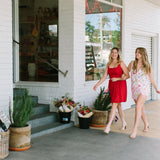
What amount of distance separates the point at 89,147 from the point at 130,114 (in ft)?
10.3

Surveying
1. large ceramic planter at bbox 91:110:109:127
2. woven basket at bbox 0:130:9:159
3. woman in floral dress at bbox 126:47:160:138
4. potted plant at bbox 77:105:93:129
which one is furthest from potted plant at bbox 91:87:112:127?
woven basket at bbox 0:130:9:159

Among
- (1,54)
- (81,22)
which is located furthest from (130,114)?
(1,54)

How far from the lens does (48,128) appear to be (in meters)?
5.39

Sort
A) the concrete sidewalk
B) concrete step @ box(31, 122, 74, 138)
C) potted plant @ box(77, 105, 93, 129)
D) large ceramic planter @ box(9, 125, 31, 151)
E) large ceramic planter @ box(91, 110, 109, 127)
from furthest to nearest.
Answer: large ceramic planter @ box(91, 110, 109, 127) < potted plant @ box(77, 105, 93, 129) < concrete step @ box(31, 122, 74, 138) < large ceramic planter @ box(9, 125, 31, 151) < the concrete sidewalk

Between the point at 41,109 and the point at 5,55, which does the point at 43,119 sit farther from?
the point at 5,55

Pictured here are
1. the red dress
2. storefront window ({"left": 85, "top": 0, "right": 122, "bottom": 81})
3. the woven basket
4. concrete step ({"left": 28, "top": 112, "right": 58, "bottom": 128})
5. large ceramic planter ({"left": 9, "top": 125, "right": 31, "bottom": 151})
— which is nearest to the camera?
the woven basket

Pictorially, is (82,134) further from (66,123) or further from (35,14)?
(35,14)

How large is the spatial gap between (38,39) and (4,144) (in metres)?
3.27

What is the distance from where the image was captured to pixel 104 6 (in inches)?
289

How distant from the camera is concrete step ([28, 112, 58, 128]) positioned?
5.40 m

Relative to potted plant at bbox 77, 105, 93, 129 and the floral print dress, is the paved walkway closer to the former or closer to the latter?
potted plant at bbox 77, 105, 93, 129

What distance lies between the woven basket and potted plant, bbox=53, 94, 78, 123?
72.5 inches

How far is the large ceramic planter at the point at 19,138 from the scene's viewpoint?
14.1 ft

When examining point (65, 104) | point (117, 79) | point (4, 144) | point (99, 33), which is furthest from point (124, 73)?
point (4, 144)
